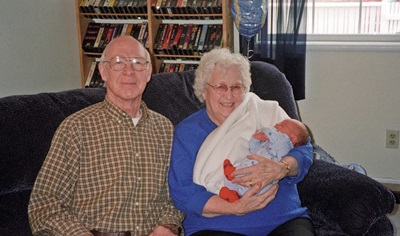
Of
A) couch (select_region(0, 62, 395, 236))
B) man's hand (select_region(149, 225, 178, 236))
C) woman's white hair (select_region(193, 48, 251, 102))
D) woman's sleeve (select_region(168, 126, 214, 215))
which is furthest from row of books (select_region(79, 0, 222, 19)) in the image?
man's hand (select_region(149, 225, 178, 236))

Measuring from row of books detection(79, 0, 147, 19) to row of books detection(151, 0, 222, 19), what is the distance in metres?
0.13

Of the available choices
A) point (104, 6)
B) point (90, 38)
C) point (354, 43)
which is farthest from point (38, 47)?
point (354, 43)

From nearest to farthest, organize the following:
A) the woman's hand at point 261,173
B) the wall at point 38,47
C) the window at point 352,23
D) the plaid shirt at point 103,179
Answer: the plaid shirt at point 103,179 → the woman's hand at point 261,173 → the wall at point 38,47 → the window at point 352,23

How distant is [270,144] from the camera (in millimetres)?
1910

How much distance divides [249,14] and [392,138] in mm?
1339

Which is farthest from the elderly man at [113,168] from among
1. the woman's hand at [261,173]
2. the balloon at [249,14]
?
the balloon at [249,14]

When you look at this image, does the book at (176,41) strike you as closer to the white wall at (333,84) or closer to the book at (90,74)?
the book at (90,74)

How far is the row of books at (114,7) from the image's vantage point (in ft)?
13.2

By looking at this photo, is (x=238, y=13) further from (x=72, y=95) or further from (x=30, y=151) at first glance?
(x=30, y=151)

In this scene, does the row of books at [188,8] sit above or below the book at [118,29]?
above

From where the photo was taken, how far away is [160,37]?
4.07m

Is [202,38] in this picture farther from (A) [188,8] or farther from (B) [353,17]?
(B) [353,17]

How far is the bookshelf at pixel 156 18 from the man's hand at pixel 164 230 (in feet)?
7.40

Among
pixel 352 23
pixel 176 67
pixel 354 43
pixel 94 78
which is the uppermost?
pixel 352 23
